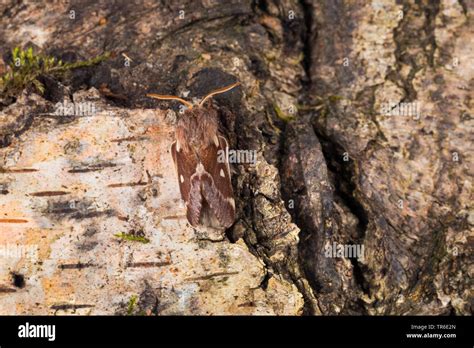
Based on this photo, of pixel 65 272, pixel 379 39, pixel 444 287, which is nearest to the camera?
pixel 65 272

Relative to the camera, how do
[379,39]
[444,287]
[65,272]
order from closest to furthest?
[65,272] → [444,287] → [379,39]

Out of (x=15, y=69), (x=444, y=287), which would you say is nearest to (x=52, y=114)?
(x=15, y=69)

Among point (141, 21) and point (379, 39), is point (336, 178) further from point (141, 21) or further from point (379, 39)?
point (141, 21)

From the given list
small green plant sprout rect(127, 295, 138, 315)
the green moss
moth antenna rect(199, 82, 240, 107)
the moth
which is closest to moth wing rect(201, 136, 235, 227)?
the moth

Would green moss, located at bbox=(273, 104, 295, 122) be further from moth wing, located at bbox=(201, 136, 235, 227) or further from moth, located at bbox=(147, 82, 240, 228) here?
moth wing, located at bbox=(201, 136, 235, 227)

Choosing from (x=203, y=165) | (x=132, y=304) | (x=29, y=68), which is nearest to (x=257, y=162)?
(x=203, y=165)

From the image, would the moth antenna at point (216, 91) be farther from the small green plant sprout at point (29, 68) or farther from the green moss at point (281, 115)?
the small green plant sprout at point (29, 68)

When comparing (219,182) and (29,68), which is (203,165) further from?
(29,68)
